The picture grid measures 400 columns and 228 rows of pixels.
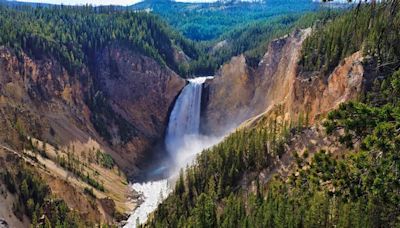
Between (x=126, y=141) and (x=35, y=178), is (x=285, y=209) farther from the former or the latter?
(x=126, y=141)

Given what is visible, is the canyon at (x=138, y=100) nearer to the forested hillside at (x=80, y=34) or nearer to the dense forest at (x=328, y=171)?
the forested hillside at (x=80, y=34)

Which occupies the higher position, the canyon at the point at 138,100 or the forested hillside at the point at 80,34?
the forested hillside at the point at 80,34

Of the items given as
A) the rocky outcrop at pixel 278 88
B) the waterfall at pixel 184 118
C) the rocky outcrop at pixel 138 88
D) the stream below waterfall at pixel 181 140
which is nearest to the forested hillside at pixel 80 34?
the rocky outcrop at pixel 138 88

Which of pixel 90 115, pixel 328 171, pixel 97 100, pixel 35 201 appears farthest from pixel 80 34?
pixel 328 171

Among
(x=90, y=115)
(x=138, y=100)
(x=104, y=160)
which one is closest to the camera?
(x=104, y=160)

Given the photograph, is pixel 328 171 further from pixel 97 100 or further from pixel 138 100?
pixel 138 100

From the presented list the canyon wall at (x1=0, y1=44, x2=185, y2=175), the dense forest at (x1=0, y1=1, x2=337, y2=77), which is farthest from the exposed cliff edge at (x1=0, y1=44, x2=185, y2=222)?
the dense forest at (x1=0, y1=1, x2=337, y2=77)

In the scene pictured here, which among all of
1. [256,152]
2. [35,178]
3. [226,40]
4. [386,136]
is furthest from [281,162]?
[226,40]
